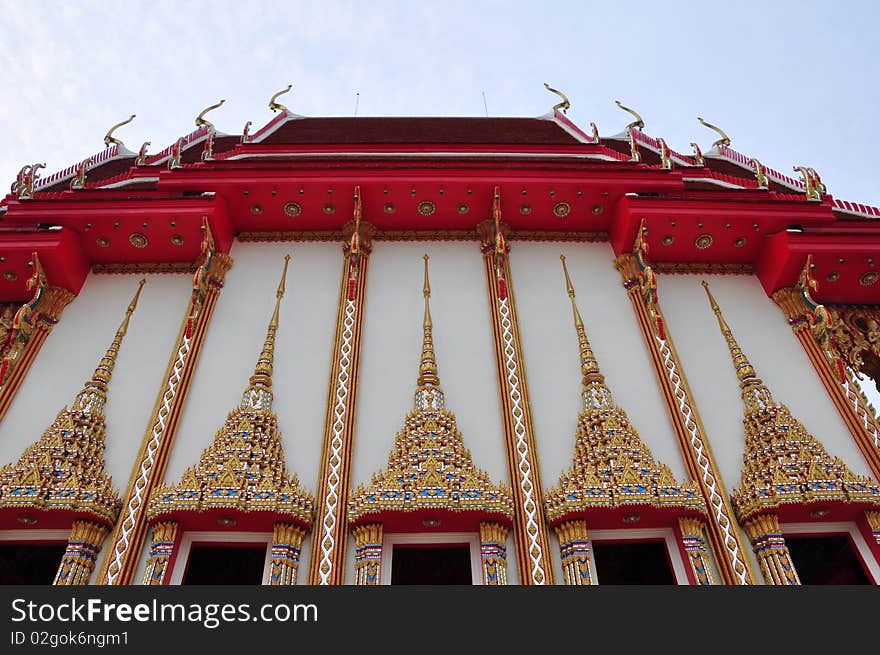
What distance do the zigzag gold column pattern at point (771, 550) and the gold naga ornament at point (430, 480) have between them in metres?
1.82

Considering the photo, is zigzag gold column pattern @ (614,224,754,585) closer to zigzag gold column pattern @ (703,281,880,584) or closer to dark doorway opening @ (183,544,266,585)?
zigzag gold column pattern @ (703,281,880,584)

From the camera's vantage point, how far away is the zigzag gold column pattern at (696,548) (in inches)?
179

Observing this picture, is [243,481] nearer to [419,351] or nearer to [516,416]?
[419,351]

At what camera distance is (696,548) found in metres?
4.69

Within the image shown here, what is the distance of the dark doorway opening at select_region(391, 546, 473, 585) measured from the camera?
535cm

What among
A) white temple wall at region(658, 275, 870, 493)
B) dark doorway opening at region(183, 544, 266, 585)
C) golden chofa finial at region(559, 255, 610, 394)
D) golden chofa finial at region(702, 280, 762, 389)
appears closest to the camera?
dark doorway opening at region(183, 544, 266, 585)

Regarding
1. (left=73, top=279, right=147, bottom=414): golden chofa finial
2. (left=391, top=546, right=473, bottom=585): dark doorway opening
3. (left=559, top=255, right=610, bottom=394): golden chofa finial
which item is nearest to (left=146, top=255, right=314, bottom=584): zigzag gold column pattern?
(left=391, top=546, right=473, bottom=585): dark doorway opening

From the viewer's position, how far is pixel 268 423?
5312 millimetres

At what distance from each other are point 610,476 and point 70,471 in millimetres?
4153

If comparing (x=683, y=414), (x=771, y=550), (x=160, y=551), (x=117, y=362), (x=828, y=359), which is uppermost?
(x=117, y=362)

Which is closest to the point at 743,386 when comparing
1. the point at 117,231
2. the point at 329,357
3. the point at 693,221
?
the point at 693,221

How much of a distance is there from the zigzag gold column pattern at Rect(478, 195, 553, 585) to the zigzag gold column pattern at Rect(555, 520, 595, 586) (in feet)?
0.37

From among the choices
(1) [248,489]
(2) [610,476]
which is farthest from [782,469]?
(1) [248,489]

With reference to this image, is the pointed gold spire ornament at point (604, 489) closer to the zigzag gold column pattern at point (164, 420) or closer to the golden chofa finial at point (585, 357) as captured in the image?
the golden chofa finial at point (585, 357)
